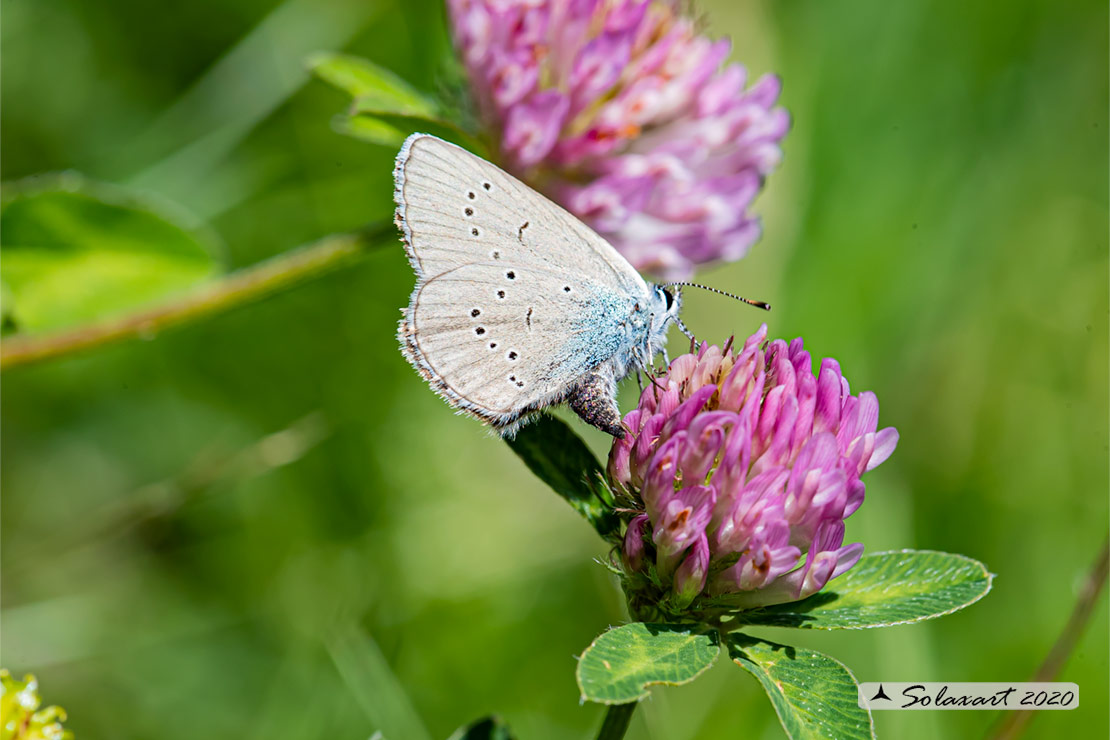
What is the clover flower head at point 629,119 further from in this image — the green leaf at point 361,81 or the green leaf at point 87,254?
the green leaf at point 87,254

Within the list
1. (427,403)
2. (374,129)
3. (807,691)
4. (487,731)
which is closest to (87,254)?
(374,129)

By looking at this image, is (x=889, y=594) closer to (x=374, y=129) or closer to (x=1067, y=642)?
(x=1067, y=642)

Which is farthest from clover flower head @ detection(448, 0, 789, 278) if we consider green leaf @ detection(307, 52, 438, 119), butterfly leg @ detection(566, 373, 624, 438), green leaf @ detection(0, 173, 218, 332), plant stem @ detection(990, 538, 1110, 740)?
plant stem @ detection(990, 538, 1110, 740)

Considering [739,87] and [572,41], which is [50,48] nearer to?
[572,41]

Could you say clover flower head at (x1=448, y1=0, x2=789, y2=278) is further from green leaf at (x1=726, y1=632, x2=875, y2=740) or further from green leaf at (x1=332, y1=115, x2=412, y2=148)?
green leaf at (x1=726, y1=632, x2=875, y2=740)

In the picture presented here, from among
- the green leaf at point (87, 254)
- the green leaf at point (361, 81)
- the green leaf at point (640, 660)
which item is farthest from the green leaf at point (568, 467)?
the green leaf at point (87, 254)
